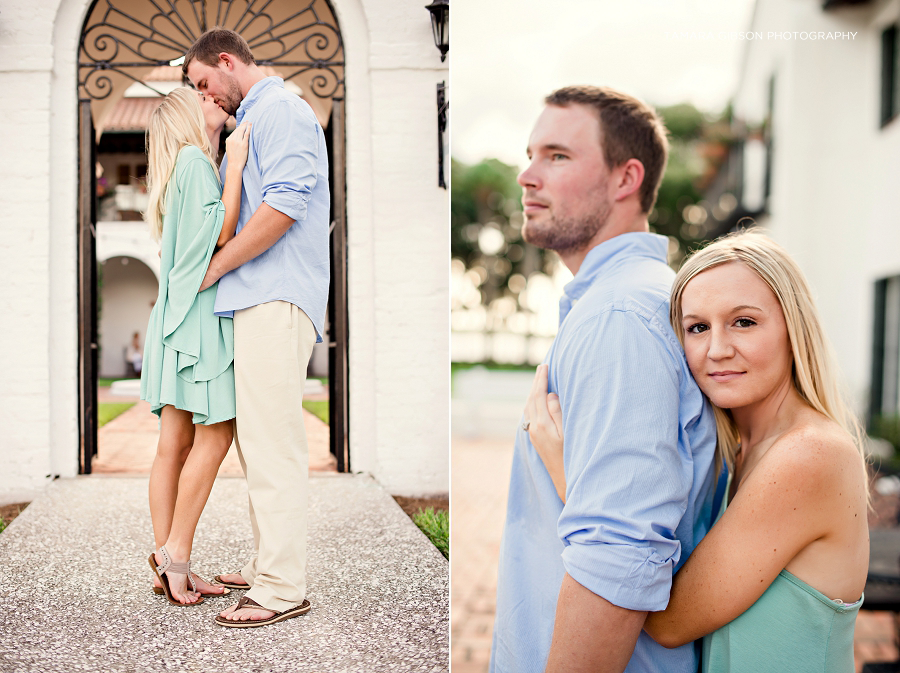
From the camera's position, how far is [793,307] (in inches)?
48.1

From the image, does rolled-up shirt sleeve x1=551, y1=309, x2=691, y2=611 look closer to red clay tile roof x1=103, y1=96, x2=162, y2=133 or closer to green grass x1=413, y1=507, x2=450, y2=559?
green grass x1=413, y1=507, x2=450, y2=559

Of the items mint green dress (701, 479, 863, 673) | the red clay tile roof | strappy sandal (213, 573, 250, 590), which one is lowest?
strappy sandal (213, 573, 250, 590)

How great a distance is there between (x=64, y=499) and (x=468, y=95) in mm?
1628

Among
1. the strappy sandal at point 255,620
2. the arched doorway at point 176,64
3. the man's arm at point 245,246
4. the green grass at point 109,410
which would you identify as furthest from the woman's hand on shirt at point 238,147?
the strappy sandal at point 255,620

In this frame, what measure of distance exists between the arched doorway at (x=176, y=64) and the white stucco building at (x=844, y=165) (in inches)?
98.7

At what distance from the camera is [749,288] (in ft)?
3.99

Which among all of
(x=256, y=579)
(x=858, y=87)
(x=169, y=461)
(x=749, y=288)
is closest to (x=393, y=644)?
(x=256, y=579)

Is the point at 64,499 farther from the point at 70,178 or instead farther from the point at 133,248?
the point at 70,178

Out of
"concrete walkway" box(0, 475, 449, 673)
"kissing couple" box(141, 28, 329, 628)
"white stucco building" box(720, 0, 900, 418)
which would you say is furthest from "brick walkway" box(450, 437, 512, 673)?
"white stucco building" box(720, 0, 900, 418)

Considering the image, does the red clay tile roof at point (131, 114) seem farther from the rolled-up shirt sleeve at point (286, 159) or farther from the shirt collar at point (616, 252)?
the shirt collar at point (616, 252)

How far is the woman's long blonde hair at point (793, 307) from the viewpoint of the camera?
1218 millimetres

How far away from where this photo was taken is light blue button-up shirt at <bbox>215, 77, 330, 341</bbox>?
1513mm

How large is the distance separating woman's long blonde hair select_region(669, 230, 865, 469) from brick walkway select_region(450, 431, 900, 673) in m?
0.90

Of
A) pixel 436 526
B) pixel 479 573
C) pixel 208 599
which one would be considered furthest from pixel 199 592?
pixel 479 573
